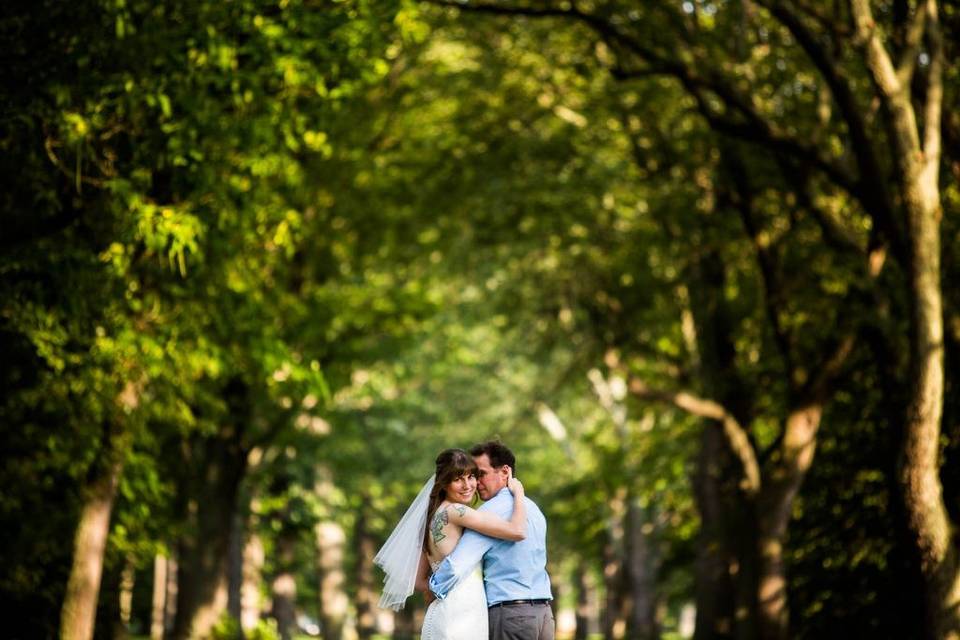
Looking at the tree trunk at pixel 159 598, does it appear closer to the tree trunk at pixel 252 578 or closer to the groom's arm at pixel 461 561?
the tree trunk at pixel 252 578

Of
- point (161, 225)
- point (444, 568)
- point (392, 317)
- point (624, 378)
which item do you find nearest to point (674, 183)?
point (624, 378)

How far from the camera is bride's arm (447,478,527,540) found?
7.62 meters

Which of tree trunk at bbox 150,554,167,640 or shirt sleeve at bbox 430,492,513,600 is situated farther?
tree trunk at bbox 150,554,167,640

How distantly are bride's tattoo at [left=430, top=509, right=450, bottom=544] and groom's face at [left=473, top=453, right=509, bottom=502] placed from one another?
246 mm

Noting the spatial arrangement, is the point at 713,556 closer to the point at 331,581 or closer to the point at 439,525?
the point at 331,581

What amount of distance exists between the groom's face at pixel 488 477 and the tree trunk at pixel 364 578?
32.9 meters

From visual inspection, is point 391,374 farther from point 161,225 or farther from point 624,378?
point 161,225

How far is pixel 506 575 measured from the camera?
779 cm

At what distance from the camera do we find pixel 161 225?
11.8 metres

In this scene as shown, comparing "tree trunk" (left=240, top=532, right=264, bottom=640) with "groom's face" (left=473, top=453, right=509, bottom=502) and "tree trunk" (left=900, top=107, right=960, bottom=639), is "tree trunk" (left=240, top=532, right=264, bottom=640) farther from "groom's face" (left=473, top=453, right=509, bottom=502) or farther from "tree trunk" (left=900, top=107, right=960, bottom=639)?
"groom's face" (left=473, top=453, right=509, bottom=502)

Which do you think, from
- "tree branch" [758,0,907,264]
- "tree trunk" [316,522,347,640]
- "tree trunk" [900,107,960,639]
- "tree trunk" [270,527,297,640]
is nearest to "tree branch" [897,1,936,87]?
"tree branch" [758,0,907,264]

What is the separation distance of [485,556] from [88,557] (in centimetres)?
780

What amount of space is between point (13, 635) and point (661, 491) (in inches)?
665

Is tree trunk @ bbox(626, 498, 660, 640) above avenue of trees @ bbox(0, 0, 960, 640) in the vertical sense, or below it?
below
